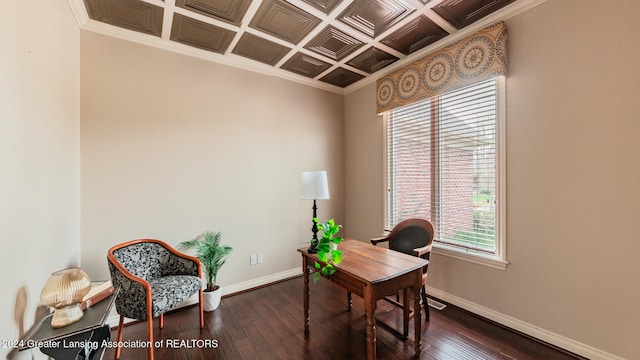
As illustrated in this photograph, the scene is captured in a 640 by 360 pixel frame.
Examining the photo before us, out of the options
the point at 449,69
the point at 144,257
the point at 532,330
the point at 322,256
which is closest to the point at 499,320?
the point at 532,330

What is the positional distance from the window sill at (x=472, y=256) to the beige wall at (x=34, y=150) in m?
3.09

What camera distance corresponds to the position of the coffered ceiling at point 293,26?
6.71 feet

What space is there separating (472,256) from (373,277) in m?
1.36

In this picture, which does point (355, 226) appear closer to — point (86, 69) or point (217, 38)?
point (217, 38)

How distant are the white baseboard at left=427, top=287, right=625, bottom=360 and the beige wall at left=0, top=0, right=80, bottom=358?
10.4 ft

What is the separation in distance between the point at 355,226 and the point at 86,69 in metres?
3.49

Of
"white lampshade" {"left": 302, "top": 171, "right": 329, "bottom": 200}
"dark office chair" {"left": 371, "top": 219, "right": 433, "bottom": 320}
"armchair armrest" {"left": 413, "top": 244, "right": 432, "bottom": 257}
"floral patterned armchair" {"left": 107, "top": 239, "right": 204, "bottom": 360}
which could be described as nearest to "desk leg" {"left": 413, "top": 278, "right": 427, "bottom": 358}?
"armchair armrest" {"left": 413, "top": 244, "right": 432, "bottom": 257}

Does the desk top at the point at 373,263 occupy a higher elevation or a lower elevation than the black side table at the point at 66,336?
higher

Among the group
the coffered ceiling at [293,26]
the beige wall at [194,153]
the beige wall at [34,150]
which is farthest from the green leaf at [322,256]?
the coffered ceiling at [293,26]

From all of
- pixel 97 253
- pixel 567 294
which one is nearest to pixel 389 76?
pixel 567 294

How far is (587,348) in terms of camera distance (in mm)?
1753

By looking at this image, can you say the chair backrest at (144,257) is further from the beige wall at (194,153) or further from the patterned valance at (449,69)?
the patterned valance at (449,69)

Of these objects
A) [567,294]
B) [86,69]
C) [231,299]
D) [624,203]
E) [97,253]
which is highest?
[86,69]

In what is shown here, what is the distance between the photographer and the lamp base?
126 cm
